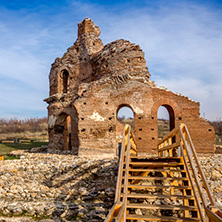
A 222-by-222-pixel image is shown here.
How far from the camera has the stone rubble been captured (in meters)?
7.08

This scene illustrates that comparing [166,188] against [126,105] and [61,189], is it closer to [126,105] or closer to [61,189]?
[61,189]

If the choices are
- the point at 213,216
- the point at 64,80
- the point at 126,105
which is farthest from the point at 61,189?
the point at 64,80

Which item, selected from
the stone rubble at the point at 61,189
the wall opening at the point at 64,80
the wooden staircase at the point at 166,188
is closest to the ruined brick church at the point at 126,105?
the wall opening at the point at 64,80

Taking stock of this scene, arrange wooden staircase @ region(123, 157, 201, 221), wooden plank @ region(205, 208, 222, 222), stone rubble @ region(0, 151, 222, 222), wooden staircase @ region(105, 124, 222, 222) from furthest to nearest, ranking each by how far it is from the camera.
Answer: stone rubble @ region(0, 151, 222, 222), wooden staircase @ region(123, 157, 201, 221), wooden staircase @ region(105, 124, 222, 222), wooden plank @ region(205, 208, 222, 222)

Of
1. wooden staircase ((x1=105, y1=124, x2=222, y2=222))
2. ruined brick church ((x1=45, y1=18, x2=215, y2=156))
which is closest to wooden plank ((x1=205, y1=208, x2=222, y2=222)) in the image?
wooden staircase ((x1=105, y1=124, x2=222, y2=222))

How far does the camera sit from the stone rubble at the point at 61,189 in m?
7.08

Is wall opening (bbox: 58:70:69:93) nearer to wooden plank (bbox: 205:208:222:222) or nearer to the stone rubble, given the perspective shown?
the stone rubble

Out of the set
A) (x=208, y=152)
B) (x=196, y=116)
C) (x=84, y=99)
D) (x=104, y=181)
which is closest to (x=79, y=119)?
(x=84, y=99)

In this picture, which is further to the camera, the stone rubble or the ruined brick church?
the ruined brick church

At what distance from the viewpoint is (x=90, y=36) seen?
738 inches

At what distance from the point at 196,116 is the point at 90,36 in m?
11.7

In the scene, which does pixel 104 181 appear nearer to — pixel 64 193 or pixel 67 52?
pixel 64 193

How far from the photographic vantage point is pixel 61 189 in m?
8.71

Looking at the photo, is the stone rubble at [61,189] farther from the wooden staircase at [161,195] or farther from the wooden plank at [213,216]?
the wooden plank at [213,216]
